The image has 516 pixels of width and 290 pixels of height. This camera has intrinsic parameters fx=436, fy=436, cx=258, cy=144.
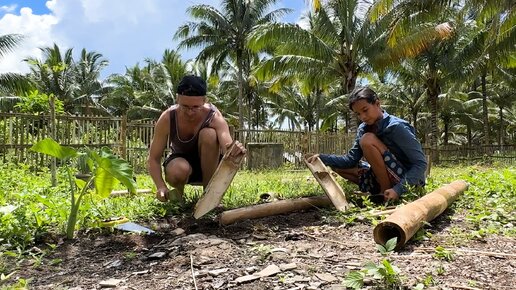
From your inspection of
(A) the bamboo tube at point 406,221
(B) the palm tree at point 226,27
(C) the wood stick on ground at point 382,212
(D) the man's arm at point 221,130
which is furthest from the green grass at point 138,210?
(B) the palm tree at point 226,27

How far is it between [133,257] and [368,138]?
7.19ft

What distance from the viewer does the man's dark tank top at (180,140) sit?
3.63 m

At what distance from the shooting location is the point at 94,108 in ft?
114

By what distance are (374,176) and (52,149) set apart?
2686mm

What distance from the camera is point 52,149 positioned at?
2713 mm

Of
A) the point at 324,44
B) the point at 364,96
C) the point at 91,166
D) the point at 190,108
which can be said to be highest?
the point at 324,44

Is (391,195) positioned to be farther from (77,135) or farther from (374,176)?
(77,135)

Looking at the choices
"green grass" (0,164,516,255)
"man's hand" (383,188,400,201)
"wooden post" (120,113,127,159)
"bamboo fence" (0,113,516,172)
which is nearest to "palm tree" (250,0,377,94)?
"bamboo fence" (0,113,516,172)

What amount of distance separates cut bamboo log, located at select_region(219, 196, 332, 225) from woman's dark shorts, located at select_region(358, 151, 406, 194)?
0.45 metres

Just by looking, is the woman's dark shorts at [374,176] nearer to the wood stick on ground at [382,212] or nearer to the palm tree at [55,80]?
the wood stick on ground at [382,212]

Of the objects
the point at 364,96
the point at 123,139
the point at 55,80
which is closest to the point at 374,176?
the point at 364,96

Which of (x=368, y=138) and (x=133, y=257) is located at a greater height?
(x=368, y=138)

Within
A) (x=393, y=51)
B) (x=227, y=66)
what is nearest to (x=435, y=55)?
(x=393, y=51)

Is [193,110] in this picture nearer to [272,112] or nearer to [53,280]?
[53,280]
